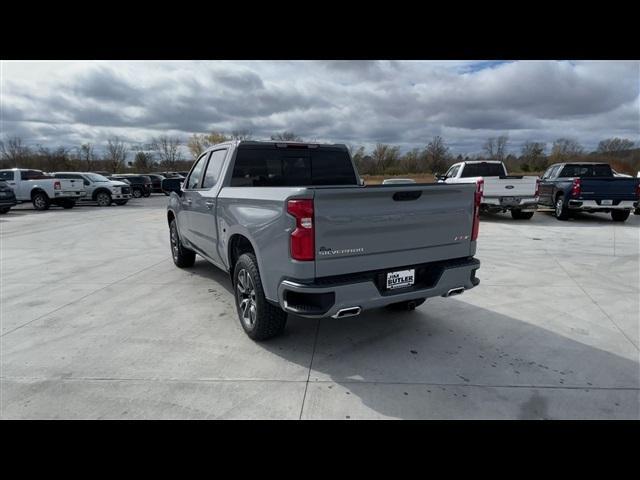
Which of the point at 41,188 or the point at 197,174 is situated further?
the point at 41,188

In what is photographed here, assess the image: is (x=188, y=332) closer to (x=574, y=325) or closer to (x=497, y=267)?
(x=574, y=325)

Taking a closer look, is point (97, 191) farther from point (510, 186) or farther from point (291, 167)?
point (510, 186)

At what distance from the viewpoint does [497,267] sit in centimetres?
667

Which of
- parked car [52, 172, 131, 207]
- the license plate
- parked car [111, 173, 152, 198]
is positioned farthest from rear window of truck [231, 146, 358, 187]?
parked car [111, 173, 152, 198]

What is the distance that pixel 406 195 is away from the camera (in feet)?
10.6

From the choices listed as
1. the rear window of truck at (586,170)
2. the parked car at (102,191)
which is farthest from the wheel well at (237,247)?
the parked car at (102,191)

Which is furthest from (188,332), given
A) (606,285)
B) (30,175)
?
(30,175)

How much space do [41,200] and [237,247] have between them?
64.3ft

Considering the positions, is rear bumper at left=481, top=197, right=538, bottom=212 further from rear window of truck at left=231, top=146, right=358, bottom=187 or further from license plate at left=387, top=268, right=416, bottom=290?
license plate at left=387, top=268, right=416, bottom=290

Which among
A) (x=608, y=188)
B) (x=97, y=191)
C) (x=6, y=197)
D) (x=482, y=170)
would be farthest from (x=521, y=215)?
(x=6, y=197)

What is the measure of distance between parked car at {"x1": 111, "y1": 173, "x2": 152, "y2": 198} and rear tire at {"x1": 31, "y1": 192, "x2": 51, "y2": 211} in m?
9.07

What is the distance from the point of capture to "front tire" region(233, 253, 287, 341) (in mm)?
3555

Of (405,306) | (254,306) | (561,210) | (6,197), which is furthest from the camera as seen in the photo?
(6,197)

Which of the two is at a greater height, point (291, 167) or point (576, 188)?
point (291, 167)
